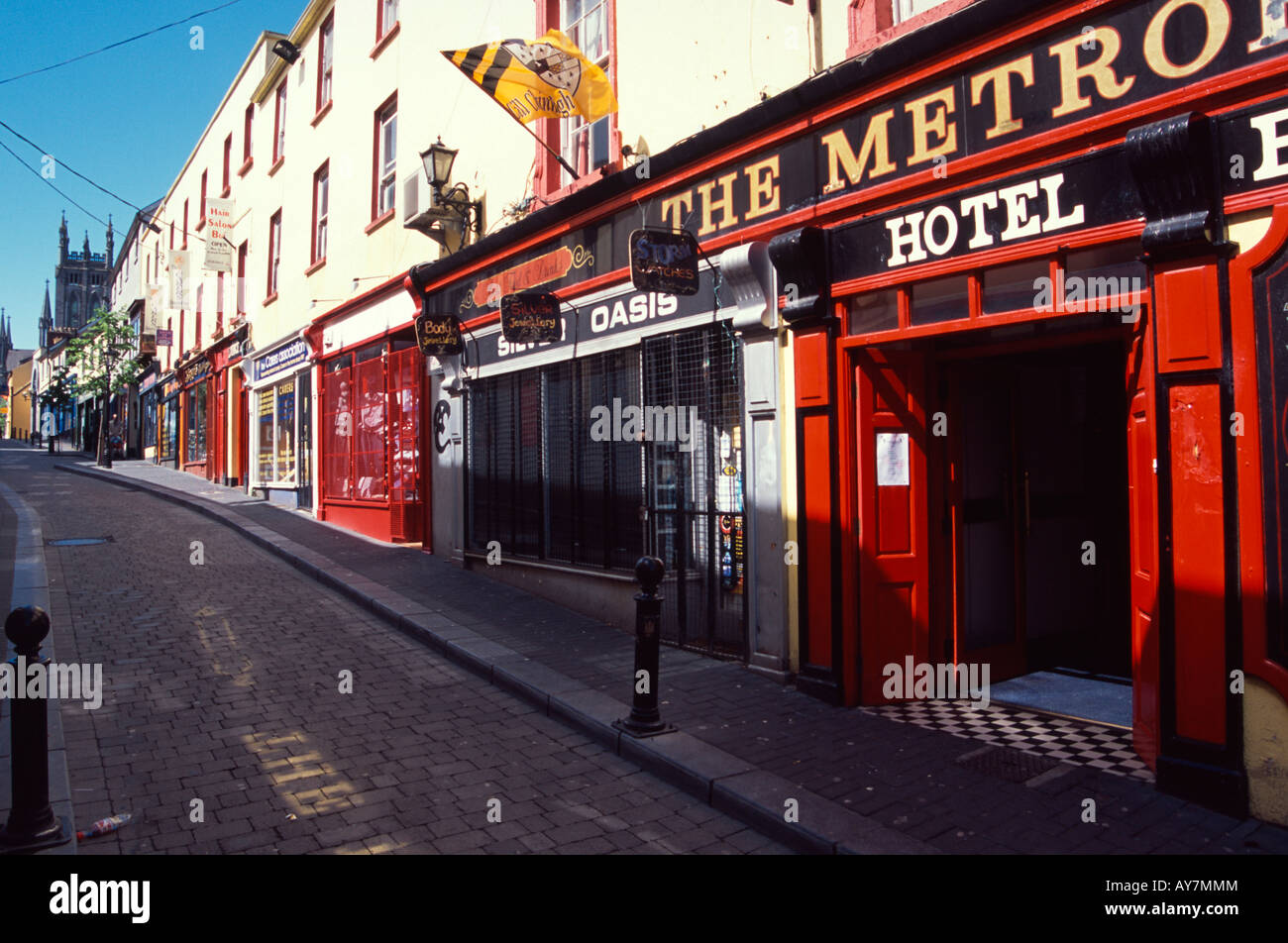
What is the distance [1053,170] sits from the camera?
4695 millimetres

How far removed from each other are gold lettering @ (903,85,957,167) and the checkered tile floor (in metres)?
3.50

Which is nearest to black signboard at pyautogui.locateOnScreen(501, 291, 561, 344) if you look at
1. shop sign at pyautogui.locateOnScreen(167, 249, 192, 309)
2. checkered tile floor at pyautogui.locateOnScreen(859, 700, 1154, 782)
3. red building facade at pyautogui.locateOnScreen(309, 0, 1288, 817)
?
red building facade at pyautogui.locateOnScreen(309, 0, 1288, 817)

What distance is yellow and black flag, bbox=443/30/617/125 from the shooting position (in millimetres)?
8000

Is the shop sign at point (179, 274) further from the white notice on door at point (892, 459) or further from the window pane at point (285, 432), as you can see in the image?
the white notice on door at point (892, 459)

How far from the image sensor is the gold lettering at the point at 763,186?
649cm

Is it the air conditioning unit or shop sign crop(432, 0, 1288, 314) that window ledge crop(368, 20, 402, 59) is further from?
shop sign crop(432, 0, 1288, 314)

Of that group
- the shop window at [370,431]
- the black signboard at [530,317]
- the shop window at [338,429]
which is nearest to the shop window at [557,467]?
the black signboard at [530,317]

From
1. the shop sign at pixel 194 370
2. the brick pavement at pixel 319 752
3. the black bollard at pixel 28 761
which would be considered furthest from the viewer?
the shop sign at pixel 194 370

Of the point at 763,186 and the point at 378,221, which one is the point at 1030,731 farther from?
the point at 378,221

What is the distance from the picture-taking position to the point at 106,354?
34.0 meters

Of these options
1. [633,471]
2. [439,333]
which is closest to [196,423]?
[439,333]

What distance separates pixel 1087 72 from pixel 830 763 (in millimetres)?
3892

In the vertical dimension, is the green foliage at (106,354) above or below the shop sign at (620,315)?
above

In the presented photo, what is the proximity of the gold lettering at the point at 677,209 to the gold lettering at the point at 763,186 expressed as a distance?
77cm
